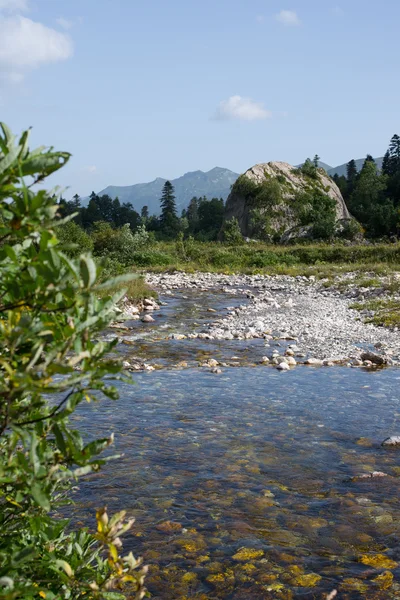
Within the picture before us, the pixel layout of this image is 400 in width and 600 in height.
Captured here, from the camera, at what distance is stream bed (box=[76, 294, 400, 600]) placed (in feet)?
15.5

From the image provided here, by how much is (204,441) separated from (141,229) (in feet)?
111

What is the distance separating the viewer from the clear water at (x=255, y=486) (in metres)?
4.73

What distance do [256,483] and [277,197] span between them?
168ft

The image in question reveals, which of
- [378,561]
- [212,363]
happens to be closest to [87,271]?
[378,561]

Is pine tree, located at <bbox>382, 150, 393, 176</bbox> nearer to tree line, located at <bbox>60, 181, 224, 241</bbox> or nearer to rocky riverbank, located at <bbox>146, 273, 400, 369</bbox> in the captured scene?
tree line, located at <bbox>60, 181, 224, 241</bbox>

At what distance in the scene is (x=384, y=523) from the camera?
18.1 feet

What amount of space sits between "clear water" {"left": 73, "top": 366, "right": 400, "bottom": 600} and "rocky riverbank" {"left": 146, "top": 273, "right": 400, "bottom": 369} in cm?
223

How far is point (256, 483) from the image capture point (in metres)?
6.43

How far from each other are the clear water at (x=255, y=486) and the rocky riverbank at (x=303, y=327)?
2231mm

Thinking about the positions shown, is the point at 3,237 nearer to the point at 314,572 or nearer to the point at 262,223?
the point at 314,572

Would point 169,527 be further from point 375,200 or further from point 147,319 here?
point 375,200

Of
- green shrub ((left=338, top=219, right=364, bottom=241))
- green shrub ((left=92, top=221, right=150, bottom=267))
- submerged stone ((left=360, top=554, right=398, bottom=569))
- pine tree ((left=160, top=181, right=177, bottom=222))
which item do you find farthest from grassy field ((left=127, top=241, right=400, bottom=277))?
pine tree ((left=160, top=181, right=177, bottom=222))

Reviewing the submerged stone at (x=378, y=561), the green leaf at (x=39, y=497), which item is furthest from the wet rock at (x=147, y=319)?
the green leaf at (x=39, y=497)

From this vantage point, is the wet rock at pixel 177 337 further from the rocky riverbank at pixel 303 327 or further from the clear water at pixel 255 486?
the clear water at pixel 255 486
